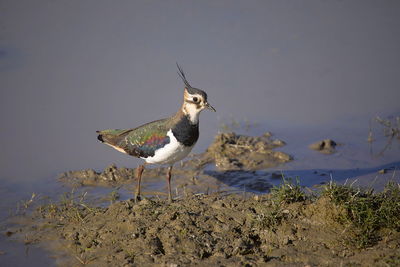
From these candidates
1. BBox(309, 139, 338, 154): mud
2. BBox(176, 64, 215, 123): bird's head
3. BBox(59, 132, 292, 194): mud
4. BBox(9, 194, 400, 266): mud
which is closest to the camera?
BBox(9, 194, 400, 266): mud

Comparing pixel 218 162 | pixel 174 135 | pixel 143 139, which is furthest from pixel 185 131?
pixel 218 162

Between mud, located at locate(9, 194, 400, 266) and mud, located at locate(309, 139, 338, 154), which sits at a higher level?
mud, located at locate(9, 194, 400, 266)

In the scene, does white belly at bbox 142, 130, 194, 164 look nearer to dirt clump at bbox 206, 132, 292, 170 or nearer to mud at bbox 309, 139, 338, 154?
dirt clump at bbox 206, 132, 292, 170

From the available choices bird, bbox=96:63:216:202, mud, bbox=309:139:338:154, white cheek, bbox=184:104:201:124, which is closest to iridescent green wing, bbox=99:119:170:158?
bird, bbox=96:63:216:202

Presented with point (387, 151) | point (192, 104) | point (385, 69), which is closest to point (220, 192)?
point (192, 104)

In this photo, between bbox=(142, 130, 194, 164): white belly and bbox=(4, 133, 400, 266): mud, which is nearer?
bbox=(4, 133, 400, 266): mud

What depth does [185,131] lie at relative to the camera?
6.27 metres

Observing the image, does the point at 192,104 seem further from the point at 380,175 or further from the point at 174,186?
the point at 380,175

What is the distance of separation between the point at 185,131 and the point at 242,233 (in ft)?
5.78

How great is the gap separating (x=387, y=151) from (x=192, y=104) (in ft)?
14.5

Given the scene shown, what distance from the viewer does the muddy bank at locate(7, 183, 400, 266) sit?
184 inches

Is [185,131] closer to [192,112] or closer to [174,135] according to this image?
[174,135]

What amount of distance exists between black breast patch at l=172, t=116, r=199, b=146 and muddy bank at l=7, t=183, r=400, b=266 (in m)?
0.91

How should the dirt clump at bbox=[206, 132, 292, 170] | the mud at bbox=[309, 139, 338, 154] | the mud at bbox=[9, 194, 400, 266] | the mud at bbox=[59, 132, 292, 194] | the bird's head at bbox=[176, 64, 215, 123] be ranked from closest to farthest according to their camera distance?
the mud at bbox=[9, 194, 400, 266], the bird's head at bbox=[176, 64, 215, 123], the mud at bbox=[59, 132, 292, 194], the dirt clump at bbox=[206, 132, 292, 170], the mud at bbox=[309, 139, 338, 154]
